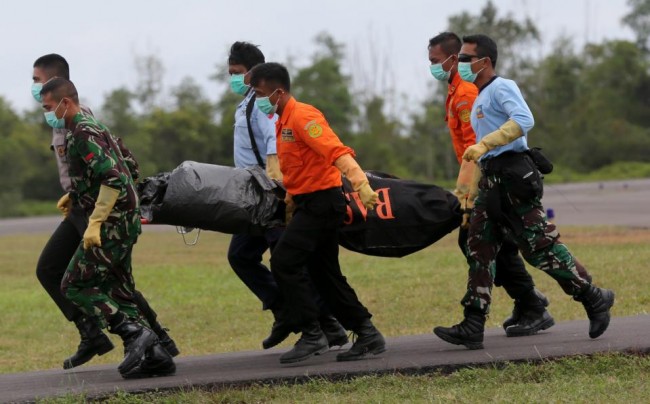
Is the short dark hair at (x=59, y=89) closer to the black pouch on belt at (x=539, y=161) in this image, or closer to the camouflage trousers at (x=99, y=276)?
the camouflage trousers at (x=99, y=276)

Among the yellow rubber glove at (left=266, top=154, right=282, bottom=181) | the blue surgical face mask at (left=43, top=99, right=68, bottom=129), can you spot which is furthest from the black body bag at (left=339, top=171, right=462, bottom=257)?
the blue surgical face mask at (left=43, top=99, right=68, bottom=129)

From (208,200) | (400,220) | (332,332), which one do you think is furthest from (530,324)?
(208,200)

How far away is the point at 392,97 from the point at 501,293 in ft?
171

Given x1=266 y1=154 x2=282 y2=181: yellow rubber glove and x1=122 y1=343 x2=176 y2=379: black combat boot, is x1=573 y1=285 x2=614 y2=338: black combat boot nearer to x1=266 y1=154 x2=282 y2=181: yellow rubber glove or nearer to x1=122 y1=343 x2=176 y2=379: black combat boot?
x1=266 y1=154 x2=282 y2=181: yellow rubber glove

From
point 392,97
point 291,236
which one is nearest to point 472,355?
point 291,236

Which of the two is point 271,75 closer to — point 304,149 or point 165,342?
point 304,149

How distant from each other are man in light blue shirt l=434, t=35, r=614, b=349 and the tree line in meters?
38.6

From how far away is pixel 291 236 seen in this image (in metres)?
6.84

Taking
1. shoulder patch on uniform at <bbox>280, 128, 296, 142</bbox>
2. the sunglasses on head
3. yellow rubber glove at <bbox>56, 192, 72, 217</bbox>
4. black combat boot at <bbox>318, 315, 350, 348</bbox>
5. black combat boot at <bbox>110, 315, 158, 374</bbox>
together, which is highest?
the sunglasses on head

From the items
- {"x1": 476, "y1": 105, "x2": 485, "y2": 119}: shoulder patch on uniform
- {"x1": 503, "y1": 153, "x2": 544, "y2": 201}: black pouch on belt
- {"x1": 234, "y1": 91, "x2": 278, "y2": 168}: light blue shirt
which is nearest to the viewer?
{"x1": 503, "y1": 153, "x2": 544, "y2": 201}: black pouch on belt

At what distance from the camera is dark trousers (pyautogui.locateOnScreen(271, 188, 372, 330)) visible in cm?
684

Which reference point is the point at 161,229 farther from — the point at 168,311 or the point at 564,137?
the point at 564,137

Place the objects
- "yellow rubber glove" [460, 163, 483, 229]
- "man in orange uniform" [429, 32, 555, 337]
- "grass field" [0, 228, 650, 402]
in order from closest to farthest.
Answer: "grass field" [0, 228, 650, 402]
"yellow rubber glove" [460, 163, 483, 229]
"man in orange uniform" [429, 32, 555, 337]

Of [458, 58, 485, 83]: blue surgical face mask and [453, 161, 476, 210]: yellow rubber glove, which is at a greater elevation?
[458, 58, 485, 83]: blue surgical face mask
